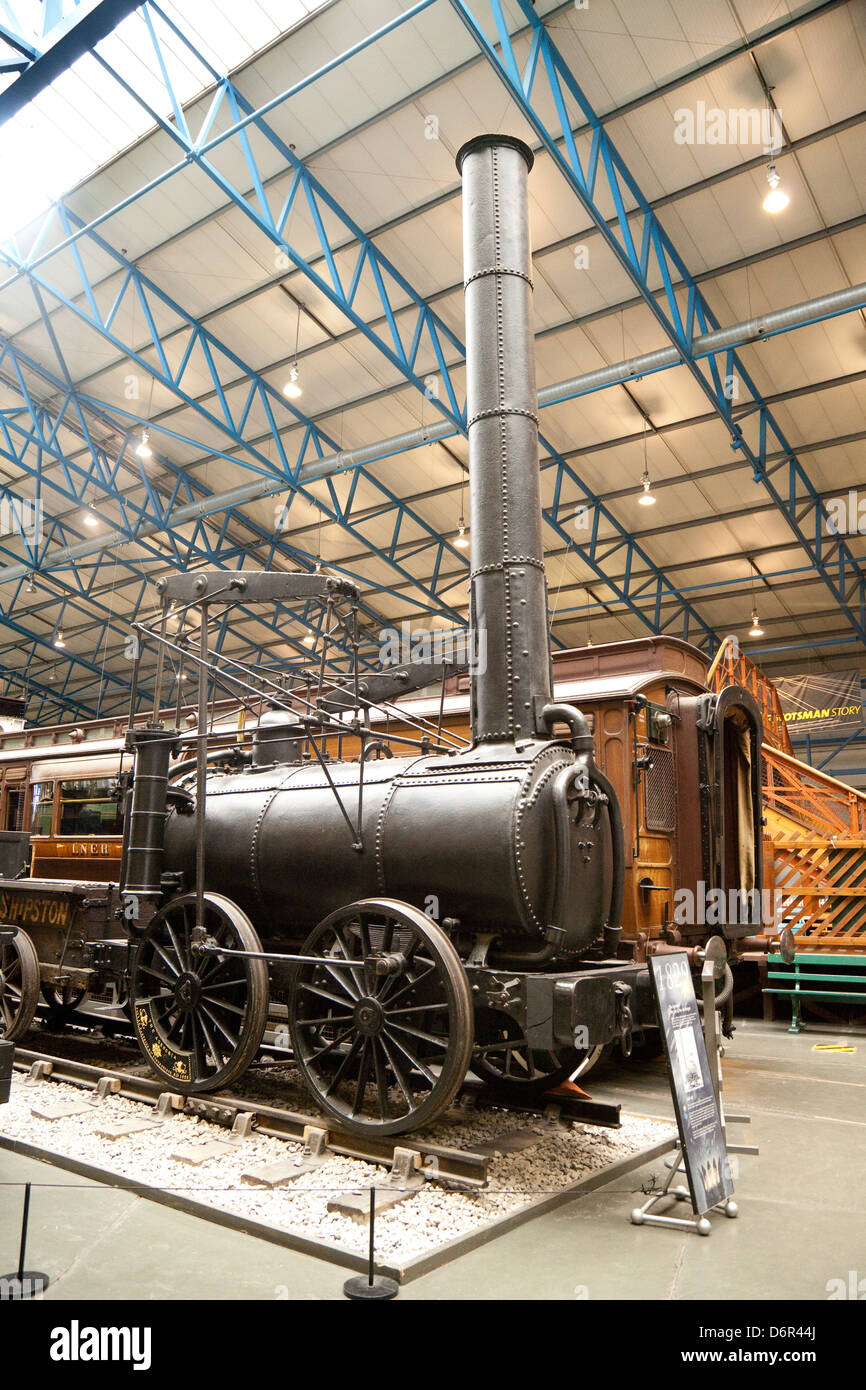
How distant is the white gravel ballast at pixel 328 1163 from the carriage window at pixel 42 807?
5.28m

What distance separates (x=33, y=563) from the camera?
79.0ft

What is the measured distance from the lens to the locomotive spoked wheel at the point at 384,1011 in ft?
16.5

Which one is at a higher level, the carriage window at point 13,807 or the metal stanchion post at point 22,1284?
the carriage window at point 13,807

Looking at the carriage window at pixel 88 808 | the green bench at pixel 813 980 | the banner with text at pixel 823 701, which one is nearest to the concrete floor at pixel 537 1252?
the green bench at pixel 813 980

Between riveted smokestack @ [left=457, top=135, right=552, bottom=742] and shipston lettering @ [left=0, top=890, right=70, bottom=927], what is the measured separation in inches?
165

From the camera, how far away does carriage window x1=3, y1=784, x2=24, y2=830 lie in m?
12.8

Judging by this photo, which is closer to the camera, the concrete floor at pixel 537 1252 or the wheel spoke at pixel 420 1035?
the concrete floor at pixel 537 1252

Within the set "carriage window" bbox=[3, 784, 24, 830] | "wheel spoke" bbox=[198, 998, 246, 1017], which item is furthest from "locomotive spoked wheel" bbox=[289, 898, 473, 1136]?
"carriage window" bbox=[3, 784, 24, 830]

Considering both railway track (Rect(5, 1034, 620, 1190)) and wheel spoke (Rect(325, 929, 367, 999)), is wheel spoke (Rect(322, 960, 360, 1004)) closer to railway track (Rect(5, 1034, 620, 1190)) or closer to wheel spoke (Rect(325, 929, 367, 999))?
wheel spoke (Rect(325, 929, 367, 999))

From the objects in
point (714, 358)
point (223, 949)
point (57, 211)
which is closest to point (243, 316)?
point (57, 211)

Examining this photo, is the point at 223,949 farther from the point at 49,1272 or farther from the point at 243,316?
the point at 243,316

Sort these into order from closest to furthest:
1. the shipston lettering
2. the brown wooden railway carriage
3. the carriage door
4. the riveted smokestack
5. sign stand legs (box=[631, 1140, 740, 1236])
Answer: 1. sign stand legs (box=[631, 1140, 740, 1236])
2. the riveted smokestack
3. the brown wooden railway carriage
4. the shipston lettering
5. the carriage door

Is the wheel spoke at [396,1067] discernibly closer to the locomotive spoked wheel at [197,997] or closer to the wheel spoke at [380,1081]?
the wheel spoke at [380,1081]

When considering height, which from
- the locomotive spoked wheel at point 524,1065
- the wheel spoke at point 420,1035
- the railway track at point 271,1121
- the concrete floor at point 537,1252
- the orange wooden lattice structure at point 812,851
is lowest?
the concrete floor at point 537,1252
